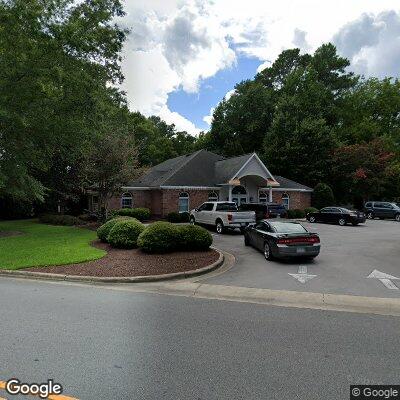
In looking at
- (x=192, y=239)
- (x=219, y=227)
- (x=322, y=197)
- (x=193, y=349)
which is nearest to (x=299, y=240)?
(x=192, y=239)

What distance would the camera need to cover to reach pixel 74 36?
1777cm

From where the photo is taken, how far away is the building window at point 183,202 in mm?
34128

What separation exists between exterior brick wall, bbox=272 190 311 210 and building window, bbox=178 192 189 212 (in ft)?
33.0

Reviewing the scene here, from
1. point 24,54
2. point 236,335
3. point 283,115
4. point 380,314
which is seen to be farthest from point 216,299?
point 283,115

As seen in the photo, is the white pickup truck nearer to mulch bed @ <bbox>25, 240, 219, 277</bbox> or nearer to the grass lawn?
the grass lawn

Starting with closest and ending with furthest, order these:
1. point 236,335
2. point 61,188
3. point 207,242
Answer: point 236,335
point 207,242
point 61,188

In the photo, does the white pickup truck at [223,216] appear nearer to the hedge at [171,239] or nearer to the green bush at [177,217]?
the green bush at [177,217]

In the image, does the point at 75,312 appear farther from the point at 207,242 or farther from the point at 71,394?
the point at 207,242

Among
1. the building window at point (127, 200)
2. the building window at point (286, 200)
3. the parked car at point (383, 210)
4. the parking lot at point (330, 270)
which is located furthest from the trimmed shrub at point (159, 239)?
the parked car at point (383, 210)

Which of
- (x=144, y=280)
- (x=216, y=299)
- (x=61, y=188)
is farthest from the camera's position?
(x=61, y=188)

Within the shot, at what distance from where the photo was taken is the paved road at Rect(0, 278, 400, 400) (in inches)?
173

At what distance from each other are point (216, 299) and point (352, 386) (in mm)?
4645

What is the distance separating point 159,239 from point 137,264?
1.77m

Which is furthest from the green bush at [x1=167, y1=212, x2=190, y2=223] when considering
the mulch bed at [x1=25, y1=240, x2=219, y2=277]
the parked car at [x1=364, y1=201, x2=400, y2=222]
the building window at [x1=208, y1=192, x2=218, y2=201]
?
the parked car at [x1=364, y1=201, x2=400, y2=222]
